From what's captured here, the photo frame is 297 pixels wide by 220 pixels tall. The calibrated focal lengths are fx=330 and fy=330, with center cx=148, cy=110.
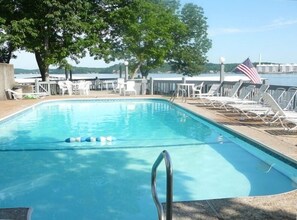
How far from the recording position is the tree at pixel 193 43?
32469 mm

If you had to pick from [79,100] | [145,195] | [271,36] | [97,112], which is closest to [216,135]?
[145,195]

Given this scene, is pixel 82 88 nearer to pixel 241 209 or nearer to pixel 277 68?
pixel 277 68

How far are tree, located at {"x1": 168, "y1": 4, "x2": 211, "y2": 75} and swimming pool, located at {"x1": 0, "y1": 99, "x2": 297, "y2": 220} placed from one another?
77.1ft

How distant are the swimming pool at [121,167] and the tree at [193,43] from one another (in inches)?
925

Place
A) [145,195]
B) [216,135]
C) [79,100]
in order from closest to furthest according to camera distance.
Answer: [145,195]
[216,135]
[79,100]

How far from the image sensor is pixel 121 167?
563cm

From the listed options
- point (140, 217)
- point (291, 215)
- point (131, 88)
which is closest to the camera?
point (291, 215)

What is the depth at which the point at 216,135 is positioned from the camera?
7746mm

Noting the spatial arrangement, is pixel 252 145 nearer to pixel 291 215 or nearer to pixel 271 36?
pixel 291 215

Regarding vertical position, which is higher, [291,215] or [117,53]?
[117,53]

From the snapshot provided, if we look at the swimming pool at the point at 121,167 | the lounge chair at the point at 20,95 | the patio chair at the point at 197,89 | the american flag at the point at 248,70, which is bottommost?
the swimming pool at the point at 121,167

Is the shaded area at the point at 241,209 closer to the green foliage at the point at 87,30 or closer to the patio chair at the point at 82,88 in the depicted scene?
the patio chair at the point at 82,88

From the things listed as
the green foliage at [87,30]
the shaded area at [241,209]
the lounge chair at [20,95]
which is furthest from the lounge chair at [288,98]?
the green foliage at [87,30]

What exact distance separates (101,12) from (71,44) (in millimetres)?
3498
